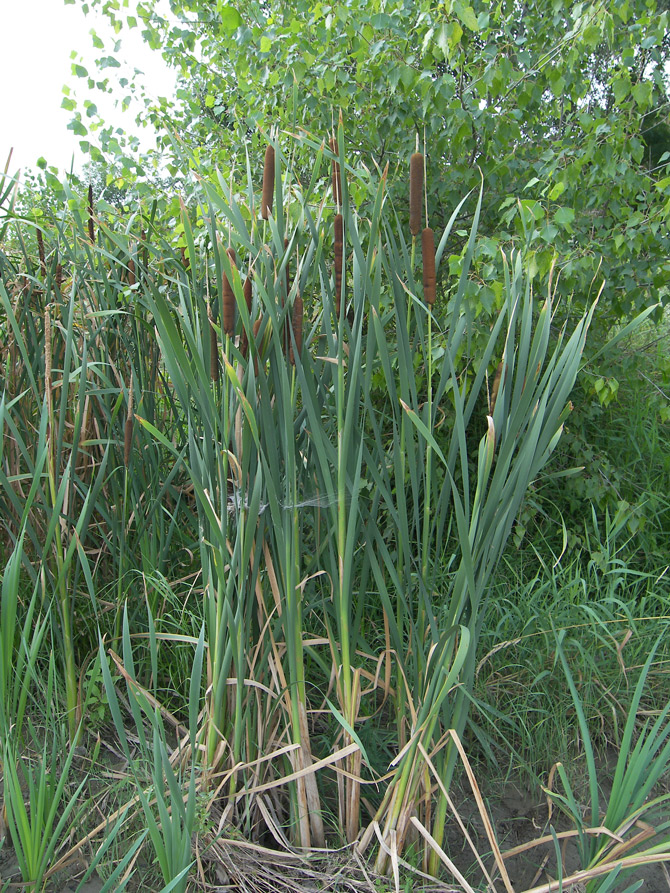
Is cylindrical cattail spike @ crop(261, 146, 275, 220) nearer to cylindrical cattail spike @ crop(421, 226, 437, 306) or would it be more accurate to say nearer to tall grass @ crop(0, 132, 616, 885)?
tall grass @ crop(0, 132, 616, 885)

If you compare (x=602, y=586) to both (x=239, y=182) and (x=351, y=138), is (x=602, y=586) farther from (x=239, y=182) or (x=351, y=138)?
(x=239, y=182)

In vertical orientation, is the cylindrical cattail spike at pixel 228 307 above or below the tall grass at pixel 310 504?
above

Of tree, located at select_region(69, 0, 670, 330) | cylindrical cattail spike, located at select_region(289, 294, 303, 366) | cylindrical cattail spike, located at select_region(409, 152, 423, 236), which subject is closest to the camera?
cylindrical cattail spike, located at select_region(409, 152, 423, 236)

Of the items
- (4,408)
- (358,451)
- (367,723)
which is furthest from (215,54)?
(367,723)

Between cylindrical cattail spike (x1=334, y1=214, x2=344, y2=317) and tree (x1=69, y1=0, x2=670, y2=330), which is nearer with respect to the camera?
cylindrical cattail spike (x1=334, y1=214, x2=344, y2=317)

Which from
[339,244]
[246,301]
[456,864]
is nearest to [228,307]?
[246,301]

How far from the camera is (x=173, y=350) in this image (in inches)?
50.1

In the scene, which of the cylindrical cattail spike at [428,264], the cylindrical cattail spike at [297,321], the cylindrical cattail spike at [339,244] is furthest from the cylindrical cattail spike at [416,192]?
the cylindrical cattail spike at [297,321]

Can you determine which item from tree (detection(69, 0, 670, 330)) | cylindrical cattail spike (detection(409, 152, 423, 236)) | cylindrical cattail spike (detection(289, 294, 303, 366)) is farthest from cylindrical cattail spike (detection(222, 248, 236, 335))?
tree (detection(69, 0, 670, 330))

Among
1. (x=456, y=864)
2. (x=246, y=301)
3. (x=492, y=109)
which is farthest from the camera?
(x=492, y=109)

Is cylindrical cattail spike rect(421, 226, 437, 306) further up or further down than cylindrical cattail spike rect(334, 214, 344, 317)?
further down

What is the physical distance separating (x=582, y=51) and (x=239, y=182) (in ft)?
4.37

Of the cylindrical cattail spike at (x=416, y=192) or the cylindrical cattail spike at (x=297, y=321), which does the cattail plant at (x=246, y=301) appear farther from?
the cylindrical cattail spike at (x=416, y=192)

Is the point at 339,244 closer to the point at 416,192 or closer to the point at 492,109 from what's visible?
the point at 416,192
